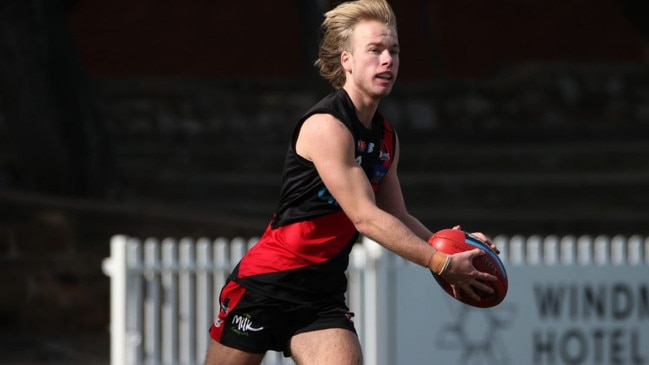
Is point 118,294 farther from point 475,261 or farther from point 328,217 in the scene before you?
point 475,261

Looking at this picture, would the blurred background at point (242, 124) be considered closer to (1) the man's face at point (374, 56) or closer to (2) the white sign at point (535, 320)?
(2) the white sign at point (535, 320)

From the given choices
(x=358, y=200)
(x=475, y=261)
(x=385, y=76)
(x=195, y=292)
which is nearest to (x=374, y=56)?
(x=385, y=76)

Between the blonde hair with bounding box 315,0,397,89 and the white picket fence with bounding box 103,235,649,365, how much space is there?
4225 mm

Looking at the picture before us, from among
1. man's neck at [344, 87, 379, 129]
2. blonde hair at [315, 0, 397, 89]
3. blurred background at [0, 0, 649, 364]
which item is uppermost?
blurred background at [0, 0, 649, 364]

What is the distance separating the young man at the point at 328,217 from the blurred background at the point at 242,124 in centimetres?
556

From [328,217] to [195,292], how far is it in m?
4.74

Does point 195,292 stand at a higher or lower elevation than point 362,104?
lower

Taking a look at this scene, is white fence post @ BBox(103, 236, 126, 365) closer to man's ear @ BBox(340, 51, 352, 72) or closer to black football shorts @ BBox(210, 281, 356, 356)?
black football shorts @ BBox(210, 281, 356, 356)

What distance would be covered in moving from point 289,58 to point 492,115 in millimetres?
2746

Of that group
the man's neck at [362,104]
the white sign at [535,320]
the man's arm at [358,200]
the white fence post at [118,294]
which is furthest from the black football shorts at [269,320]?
the white sign at [535,320]

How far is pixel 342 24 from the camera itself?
511cm

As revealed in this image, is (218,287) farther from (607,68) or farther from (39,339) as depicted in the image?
(607,68)

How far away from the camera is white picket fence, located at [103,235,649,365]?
9453 millimetres

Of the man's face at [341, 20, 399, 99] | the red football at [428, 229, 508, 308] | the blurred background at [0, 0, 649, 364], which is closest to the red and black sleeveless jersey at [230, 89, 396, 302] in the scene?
the man's face at [341, 20, 399, 99]
